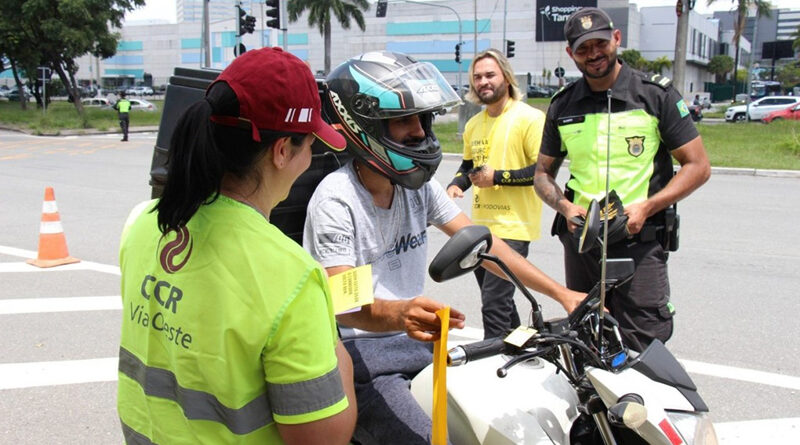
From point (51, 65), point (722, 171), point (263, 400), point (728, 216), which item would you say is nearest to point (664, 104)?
point (263, 400)

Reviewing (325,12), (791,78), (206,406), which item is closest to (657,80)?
(206,406)

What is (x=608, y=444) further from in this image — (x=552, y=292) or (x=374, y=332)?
(x=374, y=332)

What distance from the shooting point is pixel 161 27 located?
91812 mm

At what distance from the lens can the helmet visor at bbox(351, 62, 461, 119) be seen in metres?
2.15

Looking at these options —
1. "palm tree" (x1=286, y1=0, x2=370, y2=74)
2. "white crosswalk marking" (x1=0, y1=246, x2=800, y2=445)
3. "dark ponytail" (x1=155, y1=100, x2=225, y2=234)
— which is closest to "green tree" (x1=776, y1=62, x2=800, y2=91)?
"palm tree" (x1=286, y1=0, x2=370, y2=74)

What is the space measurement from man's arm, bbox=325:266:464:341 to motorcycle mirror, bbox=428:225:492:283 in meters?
0.09

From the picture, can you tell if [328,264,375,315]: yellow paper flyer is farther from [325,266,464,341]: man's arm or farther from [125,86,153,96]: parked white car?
[125,86,153,96]: parked white car

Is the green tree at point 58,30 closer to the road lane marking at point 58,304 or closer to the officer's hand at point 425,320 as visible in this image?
the road lane marking at point 58,304

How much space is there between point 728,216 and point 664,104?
7035 mm

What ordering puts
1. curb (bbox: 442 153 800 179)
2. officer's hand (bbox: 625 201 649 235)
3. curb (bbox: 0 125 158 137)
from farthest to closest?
1. curb (bbox: 0 125 158 137)
2. curb (bbox: 442 153 800 179)
3. officer's hand (bbox: 625 201 649 235)

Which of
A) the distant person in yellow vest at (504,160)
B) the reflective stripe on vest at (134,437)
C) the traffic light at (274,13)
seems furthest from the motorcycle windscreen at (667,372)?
the traffic light at (274,13)

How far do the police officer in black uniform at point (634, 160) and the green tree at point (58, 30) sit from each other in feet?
129

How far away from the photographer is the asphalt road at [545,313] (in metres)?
3.84

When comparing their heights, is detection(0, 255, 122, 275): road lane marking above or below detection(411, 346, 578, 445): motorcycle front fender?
below
